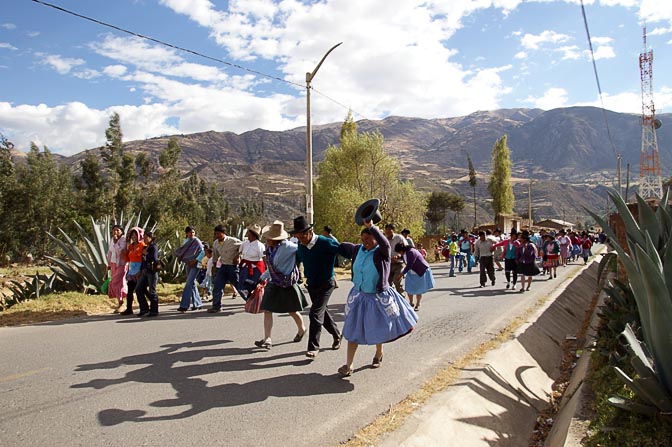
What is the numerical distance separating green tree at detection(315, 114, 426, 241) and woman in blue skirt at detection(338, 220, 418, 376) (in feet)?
87.2

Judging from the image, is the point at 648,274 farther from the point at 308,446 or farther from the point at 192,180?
the point at 192,180

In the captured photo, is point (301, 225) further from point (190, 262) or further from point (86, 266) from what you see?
point (86, 266)

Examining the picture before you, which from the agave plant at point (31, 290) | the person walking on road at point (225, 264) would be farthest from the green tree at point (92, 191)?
the person walking on road at point (225, 264)

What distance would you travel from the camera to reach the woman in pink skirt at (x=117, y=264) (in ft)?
34.0

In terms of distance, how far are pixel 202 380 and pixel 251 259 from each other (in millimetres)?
4200

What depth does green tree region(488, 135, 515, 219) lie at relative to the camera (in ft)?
230

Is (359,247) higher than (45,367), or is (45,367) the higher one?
(359,247)

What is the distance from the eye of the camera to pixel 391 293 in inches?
234

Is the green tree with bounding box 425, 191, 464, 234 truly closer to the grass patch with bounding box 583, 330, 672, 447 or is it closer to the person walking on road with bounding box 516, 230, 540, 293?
the person walking on road with bounding box 516, 230, 540, 293

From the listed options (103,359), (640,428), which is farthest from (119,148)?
(640,428)

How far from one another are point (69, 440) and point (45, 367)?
2.43m

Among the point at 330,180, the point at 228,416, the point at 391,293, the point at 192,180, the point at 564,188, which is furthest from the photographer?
the point at 564,188

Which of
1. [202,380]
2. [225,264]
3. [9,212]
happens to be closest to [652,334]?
[202,380]

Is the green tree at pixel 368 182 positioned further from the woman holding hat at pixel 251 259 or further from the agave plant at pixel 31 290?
the woman holding hat at pixel 251 259
